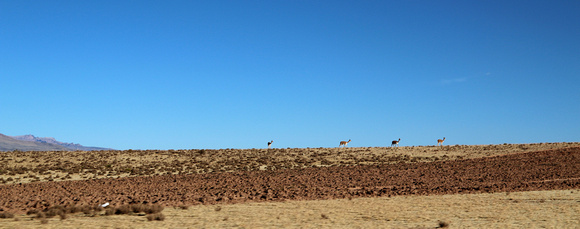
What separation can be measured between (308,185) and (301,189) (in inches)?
103

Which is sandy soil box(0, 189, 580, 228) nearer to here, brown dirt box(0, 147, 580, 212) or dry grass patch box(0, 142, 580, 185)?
brown dirt box(0, 147, 580, 212)

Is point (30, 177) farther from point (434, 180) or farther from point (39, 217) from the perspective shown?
point (434, 180)

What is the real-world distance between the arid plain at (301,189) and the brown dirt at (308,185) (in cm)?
7

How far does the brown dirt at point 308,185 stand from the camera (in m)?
26.7

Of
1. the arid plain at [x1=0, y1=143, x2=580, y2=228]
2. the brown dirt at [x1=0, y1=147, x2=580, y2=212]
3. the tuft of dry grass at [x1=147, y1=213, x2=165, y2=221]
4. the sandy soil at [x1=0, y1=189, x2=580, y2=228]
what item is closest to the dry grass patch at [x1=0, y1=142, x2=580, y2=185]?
the arid plain at [x1=0, y1=143, x2=580, y2=228]

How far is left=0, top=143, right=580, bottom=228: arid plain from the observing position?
18906 mm

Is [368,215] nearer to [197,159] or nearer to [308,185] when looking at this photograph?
[308,185]

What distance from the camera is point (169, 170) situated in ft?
158

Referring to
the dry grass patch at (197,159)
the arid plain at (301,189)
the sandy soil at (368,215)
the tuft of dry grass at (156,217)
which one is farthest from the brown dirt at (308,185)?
the dry grass patch at (197,159)

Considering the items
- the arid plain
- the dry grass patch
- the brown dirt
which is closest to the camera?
the arid plain

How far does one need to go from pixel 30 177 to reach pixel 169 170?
11.5 meters

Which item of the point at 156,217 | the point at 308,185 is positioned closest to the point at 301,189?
the point at 308,185

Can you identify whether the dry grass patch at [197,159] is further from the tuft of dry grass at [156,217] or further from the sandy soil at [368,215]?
the tuft of dry grass at [156,217]

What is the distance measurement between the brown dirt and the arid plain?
0.07m
